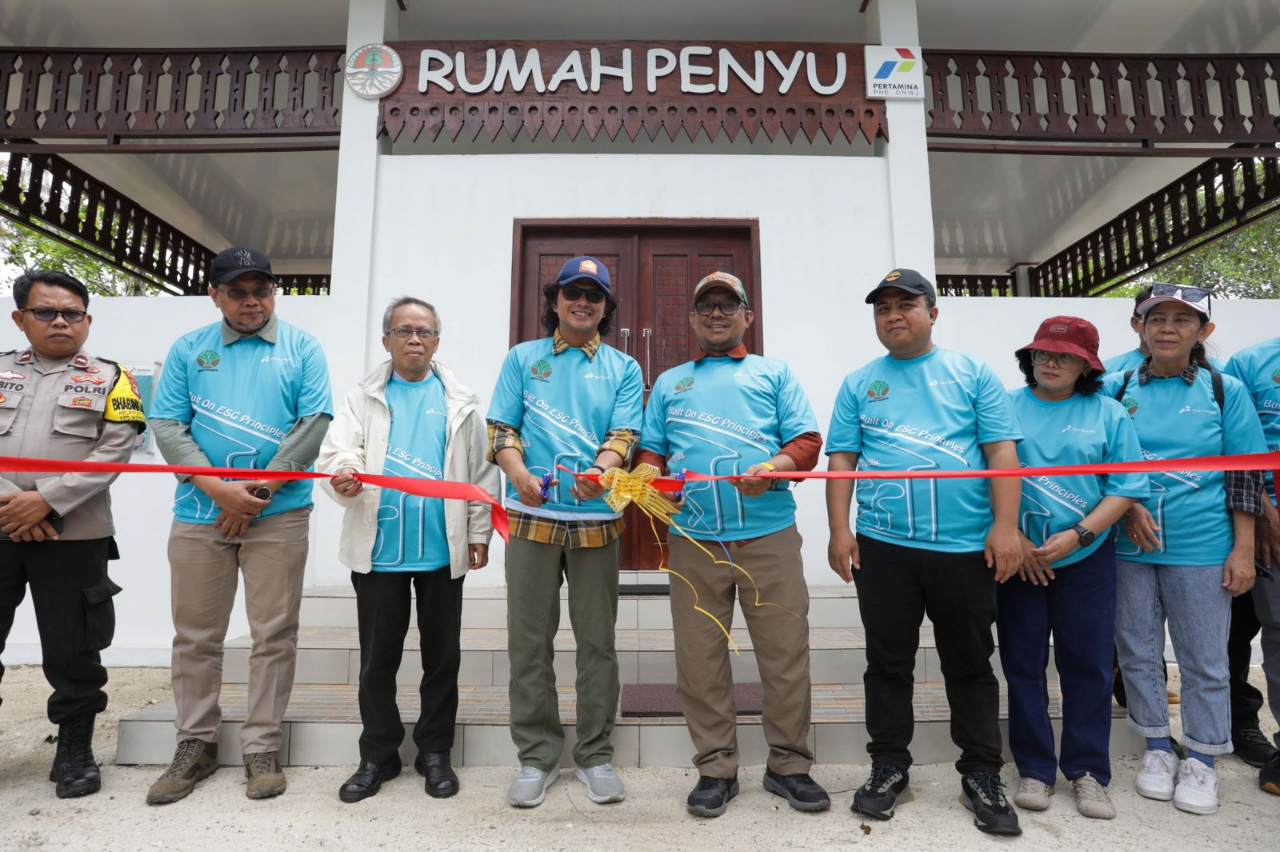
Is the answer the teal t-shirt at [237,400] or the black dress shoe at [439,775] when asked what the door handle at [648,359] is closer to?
the teal t-shirt at [237,400]

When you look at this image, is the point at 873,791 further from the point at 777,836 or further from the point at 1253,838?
the point at 1253,838

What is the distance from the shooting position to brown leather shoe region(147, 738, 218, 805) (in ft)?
8.08

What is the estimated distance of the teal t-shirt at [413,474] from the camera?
2.57 metres

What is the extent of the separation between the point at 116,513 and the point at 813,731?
4475 mm

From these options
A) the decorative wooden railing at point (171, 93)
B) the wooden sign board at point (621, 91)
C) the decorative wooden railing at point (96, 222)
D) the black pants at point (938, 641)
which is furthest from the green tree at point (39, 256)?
the black pants at point (938, 641)

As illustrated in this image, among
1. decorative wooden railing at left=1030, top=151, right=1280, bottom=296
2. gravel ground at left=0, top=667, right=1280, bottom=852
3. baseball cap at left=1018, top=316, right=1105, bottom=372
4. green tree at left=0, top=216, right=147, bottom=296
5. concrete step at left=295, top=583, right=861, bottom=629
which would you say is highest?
green tree at left=0, top=216, right=147, bottom=296

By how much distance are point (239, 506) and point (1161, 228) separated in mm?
7811

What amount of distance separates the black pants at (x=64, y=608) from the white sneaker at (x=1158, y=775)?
150 inches

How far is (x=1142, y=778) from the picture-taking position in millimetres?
2566

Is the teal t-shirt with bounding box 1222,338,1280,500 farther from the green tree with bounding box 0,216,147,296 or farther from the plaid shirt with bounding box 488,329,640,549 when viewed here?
the green tree with bounding box 0,216,147,296

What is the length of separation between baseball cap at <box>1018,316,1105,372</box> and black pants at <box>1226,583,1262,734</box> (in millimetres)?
1423

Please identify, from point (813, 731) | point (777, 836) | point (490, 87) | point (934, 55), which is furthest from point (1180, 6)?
point (777, 836)

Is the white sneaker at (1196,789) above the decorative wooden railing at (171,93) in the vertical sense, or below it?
below

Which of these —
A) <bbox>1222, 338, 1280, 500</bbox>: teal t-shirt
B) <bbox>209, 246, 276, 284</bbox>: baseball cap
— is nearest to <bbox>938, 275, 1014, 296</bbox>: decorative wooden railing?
<bbox>1222, 338, 1280, 500</bbox>: teal t-shirt
